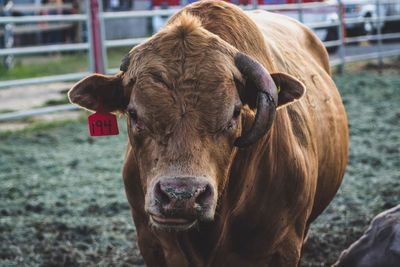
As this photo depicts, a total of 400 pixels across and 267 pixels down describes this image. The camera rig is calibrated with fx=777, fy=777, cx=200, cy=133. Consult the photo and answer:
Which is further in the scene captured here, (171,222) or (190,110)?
(190,110)

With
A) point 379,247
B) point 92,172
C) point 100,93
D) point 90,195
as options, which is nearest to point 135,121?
point 100,93

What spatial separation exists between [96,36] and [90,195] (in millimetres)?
4448

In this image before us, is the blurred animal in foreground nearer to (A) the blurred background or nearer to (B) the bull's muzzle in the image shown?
(A) the blurred background

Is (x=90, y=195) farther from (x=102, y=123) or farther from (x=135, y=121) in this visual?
(x=135, y=121)

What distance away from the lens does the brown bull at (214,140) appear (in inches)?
104

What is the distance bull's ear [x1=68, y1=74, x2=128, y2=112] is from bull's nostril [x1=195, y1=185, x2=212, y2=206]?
0.67 meters

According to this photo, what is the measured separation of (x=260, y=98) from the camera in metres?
2.87

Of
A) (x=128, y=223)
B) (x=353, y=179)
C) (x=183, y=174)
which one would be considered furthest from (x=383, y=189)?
(x=183, y=174)

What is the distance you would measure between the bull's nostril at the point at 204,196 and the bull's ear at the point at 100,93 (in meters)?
0.67

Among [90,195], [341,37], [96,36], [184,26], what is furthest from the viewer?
[341,37]

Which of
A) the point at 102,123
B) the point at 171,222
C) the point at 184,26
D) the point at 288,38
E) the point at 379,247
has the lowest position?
the point at 379,247

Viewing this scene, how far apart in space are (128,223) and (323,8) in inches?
413

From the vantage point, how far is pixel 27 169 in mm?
7211

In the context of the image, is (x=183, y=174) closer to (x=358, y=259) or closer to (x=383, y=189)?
(x=358, y=259)
